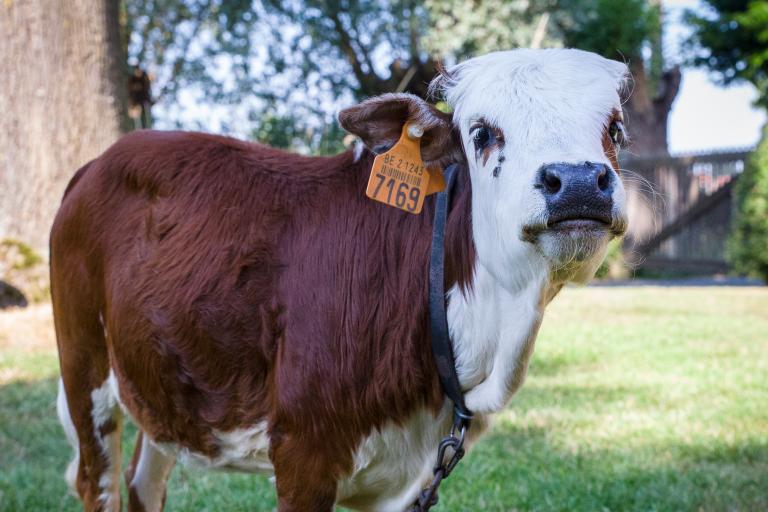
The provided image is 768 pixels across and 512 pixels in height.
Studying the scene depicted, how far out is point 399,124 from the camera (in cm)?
265

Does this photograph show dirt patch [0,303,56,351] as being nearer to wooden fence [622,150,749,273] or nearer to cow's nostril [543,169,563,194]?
cow's nostril [543,169,563,194]

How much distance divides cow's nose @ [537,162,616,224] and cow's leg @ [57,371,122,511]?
2042mm

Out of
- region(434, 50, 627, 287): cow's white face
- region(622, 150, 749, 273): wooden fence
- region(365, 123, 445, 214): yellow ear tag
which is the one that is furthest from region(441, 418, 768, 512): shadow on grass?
region(622, 150, 749, 273): wooden fence

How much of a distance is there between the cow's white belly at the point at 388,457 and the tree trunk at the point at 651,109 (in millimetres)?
17649

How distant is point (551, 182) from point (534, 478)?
2.71 meters

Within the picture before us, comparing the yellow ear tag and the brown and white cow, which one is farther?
the yellow ear tag

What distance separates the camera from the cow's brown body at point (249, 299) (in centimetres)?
253

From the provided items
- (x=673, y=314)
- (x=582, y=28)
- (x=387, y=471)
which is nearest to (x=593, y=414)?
(x=387, y=471)

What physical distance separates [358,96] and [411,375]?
556 inches

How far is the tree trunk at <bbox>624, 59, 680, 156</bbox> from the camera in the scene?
65.5ft

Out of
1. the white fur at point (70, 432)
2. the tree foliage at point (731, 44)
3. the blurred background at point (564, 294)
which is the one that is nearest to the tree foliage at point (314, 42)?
the blurred background at point (564, 294)

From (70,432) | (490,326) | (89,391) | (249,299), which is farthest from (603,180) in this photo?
(70,432)

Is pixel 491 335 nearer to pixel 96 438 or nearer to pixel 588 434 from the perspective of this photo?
pixel 96 438

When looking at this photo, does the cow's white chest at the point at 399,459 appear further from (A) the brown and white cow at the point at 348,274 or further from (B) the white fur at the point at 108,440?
(B) the white fur at the point at 108,440
